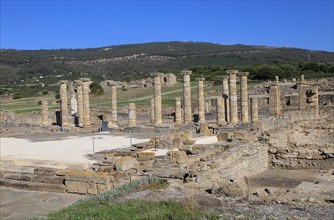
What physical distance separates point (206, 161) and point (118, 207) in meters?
6.56

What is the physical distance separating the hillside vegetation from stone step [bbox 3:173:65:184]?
5170 cm

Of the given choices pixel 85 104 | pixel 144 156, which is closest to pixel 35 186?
pixel 144 156

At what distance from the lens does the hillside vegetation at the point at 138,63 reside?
230ft

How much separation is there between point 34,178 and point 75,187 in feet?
4.93

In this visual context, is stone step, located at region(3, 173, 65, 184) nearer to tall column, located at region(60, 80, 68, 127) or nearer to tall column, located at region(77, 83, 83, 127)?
tall column, located at region(60, 80, 68, 127)

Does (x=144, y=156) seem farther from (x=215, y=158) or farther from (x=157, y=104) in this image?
(x=157, y=104)

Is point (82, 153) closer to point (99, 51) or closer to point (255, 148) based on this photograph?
point (255, 148)

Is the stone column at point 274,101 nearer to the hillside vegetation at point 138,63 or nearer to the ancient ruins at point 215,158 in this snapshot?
the ancient ruins at point 215,158

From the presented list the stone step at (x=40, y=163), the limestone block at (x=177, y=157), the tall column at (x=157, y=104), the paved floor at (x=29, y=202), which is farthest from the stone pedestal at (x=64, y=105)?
the paved floor at (x=29, y=202)

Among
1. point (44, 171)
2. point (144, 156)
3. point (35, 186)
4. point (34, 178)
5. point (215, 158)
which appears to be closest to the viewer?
point (35, 186)

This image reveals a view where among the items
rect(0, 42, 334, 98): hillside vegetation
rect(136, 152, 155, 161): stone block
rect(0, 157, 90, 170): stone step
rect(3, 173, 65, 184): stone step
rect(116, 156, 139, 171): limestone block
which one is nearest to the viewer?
rect(3, 173, 65, 184): stone step

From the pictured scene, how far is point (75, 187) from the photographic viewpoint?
37.8 feet

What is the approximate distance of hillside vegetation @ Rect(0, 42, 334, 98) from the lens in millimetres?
70250

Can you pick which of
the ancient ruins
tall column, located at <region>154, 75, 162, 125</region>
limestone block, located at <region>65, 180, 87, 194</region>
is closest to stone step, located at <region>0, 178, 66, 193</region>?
the ancient ruins
